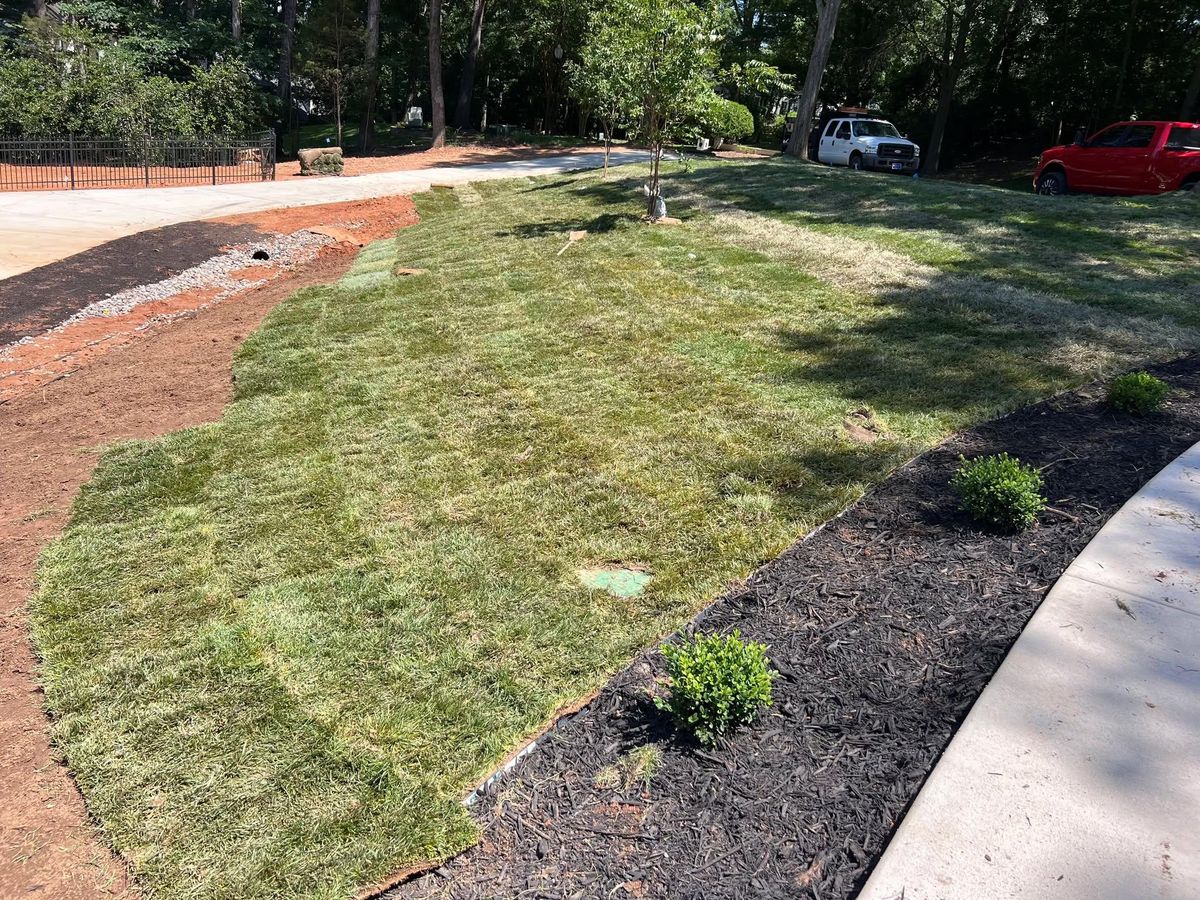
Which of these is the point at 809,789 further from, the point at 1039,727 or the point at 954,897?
the point at 1039,727

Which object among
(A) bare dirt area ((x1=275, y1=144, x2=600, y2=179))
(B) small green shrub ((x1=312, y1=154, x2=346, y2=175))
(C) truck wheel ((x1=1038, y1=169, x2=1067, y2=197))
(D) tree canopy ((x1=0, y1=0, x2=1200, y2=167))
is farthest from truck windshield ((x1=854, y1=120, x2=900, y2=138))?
(B) small green shrub ((x1=312, y1=154, x2=346, y2=175))

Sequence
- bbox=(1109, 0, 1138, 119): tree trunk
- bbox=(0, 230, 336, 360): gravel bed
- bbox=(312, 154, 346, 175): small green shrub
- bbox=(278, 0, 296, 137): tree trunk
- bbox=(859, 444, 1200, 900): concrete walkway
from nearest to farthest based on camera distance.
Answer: bbox=(859, 444, 1200, 900): concrete walkway
bbox=(0, 230, 336, 360): gravel bed
bbox=(312, 154, 346, 175): small green shrub
bbox=(1109, 0, 1138, 119): tree trunk
bbox=(278, 0, 296, 137): tree trunk

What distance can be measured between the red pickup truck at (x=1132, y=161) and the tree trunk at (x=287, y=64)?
27.9 meters

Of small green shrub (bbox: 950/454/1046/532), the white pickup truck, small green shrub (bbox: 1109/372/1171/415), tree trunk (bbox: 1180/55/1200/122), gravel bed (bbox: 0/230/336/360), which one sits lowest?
small green shrub (bbox: 950/454/1046/532)

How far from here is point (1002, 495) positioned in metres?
4.38

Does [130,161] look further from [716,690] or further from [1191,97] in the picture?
[1191,97]

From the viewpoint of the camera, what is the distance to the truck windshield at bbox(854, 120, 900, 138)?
2500 centimetres

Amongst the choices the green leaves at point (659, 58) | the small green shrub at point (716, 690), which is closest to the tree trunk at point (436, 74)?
the green leaves at point (659, 58)

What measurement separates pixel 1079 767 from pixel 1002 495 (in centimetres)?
174

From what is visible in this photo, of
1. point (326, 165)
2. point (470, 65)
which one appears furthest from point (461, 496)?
point (470, 65)

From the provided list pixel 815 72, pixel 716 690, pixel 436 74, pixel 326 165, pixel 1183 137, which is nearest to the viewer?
pixel 716 690

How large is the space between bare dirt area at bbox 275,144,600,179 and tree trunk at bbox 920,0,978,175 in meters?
11.8

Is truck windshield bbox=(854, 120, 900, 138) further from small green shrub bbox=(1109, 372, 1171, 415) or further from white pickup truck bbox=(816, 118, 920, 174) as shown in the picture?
small green shrub bbox=(1109, 372, 1171, 415)

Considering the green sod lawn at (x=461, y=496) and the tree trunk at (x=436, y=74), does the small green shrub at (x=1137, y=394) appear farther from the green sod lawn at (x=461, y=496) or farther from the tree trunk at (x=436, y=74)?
the tree trunk at (x=436, y=74)
